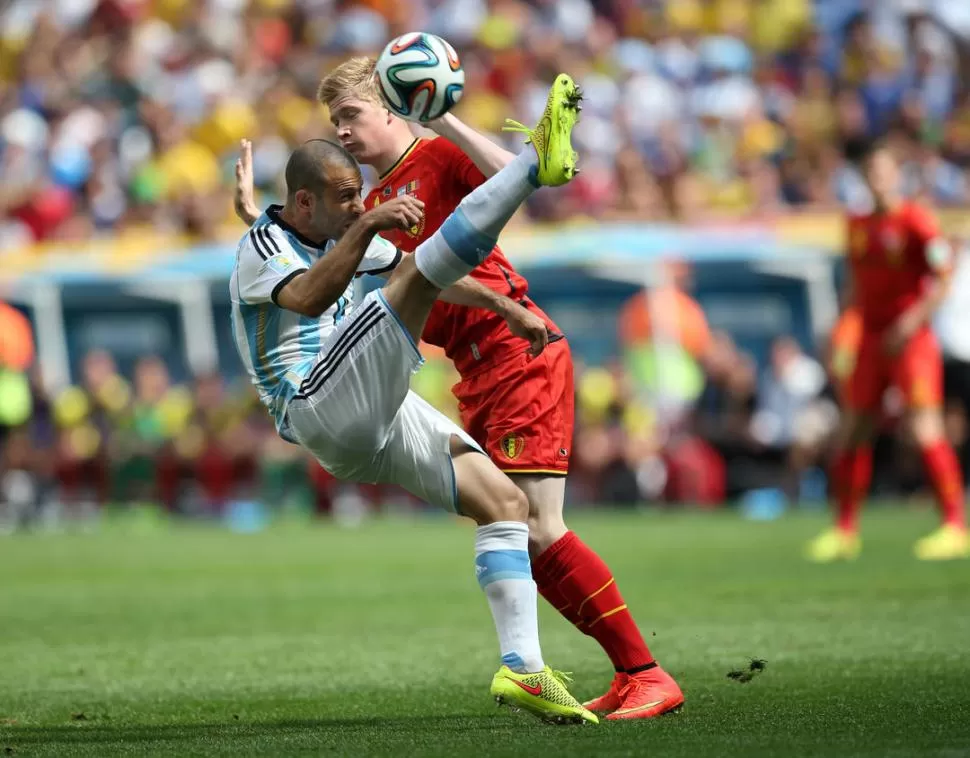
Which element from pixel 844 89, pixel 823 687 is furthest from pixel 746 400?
pixel 823 687

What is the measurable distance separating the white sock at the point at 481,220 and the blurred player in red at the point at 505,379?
0.45 metres

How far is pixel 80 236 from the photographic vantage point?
810 inches

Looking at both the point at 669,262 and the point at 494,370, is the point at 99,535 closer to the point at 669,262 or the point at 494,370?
the point at 669,262

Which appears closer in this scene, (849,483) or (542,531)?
(542,531)

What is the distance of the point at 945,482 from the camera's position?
1121 centimetres

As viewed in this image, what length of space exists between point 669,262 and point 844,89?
432 centimetres

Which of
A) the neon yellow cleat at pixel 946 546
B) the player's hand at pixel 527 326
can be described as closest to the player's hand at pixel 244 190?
the player's hand at pixel 527 326

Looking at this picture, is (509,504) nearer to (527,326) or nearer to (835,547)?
(527,326)

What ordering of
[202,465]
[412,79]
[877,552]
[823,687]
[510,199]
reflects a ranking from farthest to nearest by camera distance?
[202,465] < [877,552] < [823,687] < [412,79] < [510,199]

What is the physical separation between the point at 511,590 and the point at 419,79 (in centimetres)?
167

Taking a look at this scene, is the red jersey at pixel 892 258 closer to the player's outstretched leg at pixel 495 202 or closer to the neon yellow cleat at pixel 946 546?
the neon yellow cleat at pixel 946 546

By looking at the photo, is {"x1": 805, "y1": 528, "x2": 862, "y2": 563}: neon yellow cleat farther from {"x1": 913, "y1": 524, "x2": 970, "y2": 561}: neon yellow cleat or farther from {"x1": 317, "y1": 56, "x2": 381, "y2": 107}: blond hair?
{"x1": 317, "y1": 56, "x2": 381, "y2": 107}: blond hair

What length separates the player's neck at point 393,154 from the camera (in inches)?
230

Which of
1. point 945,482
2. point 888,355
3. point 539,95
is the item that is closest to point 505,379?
point 888,355
